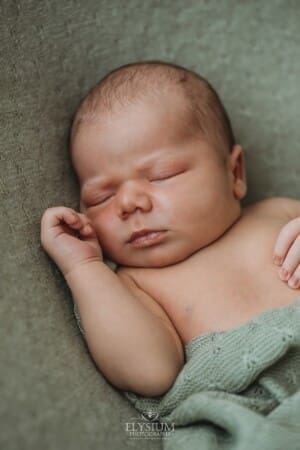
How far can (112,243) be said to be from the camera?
1.28 meters

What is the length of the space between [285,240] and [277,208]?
0.21 meters

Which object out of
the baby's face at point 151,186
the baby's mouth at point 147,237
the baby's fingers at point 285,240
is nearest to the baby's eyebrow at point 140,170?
the baby's face at point 151,186

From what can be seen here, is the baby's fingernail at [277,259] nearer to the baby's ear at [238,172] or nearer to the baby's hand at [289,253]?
the baby's hand at [289,253]

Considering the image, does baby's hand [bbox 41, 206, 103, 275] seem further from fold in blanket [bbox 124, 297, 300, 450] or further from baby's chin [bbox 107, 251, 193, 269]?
fold in blanket [bbox 124, 297, 300, 450]

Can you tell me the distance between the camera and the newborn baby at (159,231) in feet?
3.77

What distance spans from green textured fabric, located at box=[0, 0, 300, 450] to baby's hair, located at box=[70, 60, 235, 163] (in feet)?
0.33

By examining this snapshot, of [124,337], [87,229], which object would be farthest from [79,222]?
[124,337]

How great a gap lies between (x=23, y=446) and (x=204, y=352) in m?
0.38

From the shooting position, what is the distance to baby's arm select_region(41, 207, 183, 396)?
1.10 m

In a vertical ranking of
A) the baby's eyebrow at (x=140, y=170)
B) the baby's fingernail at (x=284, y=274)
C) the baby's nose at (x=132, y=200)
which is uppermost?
the baby's eyebrow at (x=140, y=170)

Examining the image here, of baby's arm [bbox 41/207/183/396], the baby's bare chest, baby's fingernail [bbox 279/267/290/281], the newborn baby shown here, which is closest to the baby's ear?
the newborn baby

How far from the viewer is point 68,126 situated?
1.42m

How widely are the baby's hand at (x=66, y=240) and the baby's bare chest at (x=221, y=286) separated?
135 millimetres

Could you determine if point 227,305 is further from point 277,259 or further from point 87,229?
point 87,229
